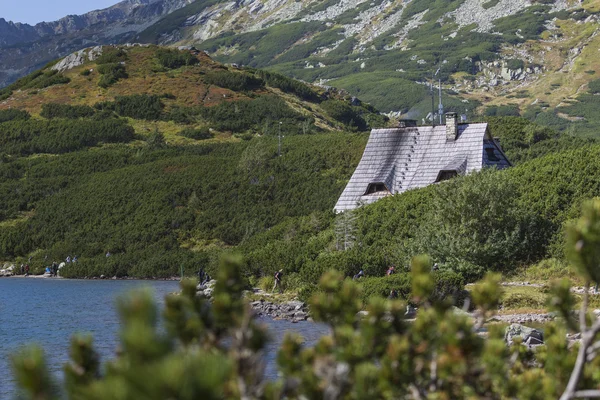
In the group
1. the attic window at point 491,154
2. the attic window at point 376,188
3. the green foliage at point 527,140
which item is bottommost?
the green foliage at point 527,140

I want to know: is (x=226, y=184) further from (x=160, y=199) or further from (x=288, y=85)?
(x=288, y=85)

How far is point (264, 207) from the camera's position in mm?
68375

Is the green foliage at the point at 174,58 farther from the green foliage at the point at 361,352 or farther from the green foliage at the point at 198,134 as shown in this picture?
the green foliage at the point at 361,352

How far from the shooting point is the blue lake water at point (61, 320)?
2575 centimetres

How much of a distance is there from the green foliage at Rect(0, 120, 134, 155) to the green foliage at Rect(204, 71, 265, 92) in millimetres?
21151

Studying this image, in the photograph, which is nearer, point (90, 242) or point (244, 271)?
point (244, 271)

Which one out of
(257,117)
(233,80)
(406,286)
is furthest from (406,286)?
(233,80)

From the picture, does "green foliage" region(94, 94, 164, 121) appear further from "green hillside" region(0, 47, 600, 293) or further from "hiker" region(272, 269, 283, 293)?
"hiker" region(272, 269, 283, 293)

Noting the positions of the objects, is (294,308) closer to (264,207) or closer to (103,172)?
(264,207)

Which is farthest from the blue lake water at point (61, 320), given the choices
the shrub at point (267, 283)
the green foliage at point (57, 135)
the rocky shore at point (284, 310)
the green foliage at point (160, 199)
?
the green foliage at point (57, 135)

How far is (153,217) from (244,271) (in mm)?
25624

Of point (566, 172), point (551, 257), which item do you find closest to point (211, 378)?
point (551, 257)

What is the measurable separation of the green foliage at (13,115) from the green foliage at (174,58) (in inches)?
934

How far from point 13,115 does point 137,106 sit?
49.5ft
